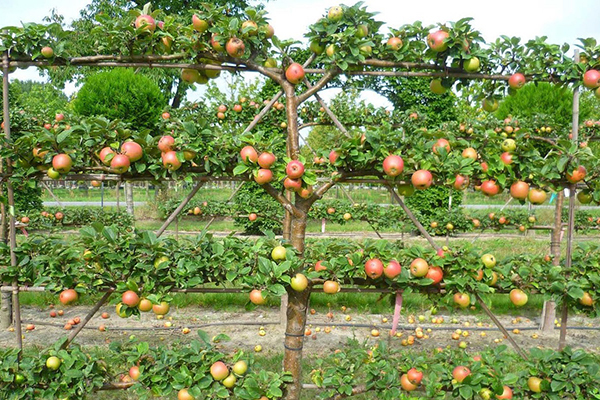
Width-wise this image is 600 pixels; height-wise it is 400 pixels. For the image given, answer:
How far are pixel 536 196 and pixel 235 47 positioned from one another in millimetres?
1698

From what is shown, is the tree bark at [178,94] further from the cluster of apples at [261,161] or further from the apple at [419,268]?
the apple at [419,268]

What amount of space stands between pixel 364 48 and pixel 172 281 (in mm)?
1502

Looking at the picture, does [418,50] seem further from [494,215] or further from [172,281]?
[494,215]

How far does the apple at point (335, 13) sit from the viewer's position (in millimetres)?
2109

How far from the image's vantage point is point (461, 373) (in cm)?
227

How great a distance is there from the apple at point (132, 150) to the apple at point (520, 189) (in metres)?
1.91

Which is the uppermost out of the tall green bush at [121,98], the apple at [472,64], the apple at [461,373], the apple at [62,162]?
the tall green bush at [121,98]

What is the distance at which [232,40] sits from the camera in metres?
2.12

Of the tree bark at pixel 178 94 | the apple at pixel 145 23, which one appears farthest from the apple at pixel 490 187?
the tree bark at pixel 178 94

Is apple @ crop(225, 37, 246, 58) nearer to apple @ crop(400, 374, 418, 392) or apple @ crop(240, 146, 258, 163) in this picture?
apple @ crop(240, 146, 258, 163)

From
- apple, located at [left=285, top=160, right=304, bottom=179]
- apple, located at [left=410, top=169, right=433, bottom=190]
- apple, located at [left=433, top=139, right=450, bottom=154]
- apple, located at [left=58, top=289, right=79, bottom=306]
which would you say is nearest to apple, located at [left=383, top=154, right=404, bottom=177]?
→ apple, located at [left=410, top=169, right=433, bottom=190]

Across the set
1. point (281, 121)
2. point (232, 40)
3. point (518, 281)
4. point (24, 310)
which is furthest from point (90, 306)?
point (518, 281)

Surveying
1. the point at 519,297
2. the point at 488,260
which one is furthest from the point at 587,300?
the point at 488,260

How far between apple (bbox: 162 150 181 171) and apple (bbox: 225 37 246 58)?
0.56m
